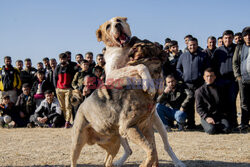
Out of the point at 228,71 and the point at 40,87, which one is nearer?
the point at 228,71

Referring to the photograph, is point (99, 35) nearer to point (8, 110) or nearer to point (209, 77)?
point (209, 77)

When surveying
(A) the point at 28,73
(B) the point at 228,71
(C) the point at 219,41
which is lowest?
(B) the point at 228,71

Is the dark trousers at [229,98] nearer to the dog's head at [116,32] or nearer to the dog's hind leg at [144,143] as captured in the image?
the dog's head at [116,32]

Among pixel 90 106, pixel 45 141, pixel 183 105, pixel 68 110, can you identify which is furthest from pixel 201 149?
pixel 68 110

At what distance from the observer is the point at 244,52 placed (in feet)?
23.4

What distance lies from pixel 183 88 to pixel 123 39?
17.1 feet

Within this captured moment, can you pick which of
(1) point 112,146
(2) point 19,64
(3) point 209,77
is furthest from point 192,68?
(2) point 19,64

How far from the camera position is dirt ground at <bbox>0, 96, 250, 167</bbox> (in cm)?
459

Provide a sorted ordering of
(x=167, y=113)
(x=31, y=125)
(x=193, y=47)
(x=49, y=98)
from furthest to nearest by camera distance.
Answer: (x=31, y=125), (x=49, y=98), (x=167, y=113), (x=193, y=47)

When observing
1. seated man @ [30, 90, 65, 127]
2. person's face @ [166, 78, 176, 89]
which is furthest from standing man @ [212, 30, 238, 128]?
seated man @ [30, 90, 65, 127]

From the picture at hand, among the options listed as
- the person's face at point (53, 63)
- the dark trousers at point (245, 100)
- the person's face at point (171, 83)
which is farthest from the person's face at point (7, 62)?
the dark trousers at point (245, 100)

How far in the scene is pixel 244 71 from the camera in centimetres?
709

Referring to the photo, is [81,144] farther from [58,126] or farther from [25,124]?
[25,124]

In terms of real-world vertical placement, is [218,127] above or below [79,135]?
below
